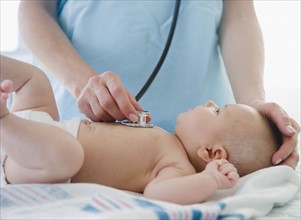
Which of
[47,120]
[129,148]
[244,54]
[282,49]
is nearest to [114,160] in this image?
[129,148]

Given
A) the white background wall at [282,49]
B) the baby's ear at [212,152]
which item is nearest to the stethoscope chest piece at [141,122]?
the baby's ear at [212,152]

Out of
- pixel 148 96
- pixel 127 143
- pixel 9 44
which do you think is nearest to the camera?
pixel 127 143

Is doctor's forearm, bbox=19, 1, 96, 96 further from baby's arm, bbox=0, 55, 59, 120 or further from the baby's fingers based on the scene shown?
the baby's fingers

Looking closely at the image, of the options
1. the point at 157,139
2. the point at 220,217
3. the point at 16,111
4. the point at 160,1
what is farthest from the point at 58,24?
the point at 220,217

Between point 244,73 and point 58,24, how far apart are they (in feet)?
1.75

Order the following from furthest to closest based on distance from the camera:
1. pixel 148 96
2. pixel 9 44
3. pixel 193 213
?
pixel 9 44
pixel 148 96
pixel 193 213

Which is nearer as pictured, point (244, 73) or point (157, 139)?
point (157, 139)

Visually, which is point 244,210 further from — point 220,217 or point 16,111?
point 16,111

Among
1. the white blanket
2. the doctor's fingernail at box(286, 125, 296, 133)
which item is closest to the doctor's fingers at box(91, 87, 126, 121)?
the white blanket

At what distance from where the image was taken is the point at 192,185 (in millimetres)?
715

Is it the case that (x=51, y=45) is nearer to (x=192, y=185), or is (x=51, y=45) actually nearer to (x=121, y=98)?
(x=121, y=98)

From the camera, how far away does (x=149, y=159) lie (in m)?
0.85

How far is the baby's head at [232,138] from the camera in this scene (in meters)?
0.88

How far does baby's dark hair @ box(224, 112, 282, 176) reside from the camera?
2.89 ft
